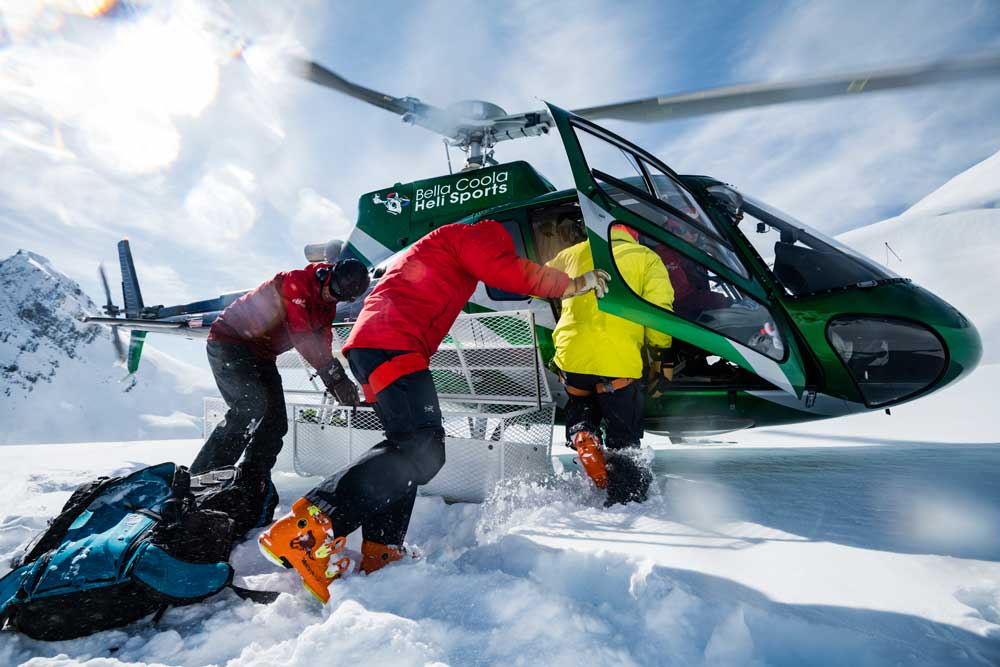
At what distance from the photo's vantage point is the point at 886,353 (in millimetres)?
3047

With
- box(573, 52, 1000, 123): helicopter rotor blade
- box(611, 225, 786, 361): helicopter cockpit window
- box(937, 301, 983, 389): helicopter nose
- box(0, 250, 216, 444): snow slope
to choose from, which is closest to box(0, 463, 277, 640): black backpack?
box(611, 225, 786, 361): helicopter cockpit window

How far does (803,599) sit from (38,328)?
177825 millimetres

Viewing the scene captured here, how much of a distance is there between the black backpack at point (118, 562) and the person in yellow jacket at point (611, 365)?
1891 mm

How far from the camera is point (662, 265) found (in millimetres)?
2908

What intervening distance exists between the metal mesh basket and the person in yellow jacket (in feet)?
1.04

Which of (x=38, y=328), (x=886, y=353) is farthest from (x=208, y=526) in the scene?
(x=38, y=328)

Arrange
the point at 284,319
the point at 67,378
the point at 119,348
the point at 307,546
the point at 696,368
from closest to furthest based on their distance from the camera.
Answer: the point at 307,546, the point at 284,319, the point at 696,368, the point at 119,348, the point at 67,378

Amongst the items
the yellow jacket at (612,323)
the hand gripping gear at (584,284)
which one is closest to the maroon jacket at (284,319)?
the yellow jacket at (612,323)

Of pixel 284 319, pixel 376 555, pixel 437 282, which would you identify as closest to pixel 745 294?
pixel 437 282

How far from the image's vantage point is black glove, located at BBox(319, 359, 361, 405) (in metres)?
2.94

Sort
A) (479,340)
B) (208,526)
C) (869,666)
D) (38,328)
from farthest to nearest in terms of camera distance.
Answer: (38,328) < (479,340) < (208,526) < (869,666)

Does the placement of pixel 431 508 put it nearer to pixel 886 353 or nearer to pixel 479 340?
pixel 479 340

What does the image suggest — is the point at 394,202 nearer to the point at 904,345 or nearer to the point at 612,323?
the point at 612,323

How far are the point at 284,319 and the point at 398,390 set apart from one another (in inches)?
58.0
